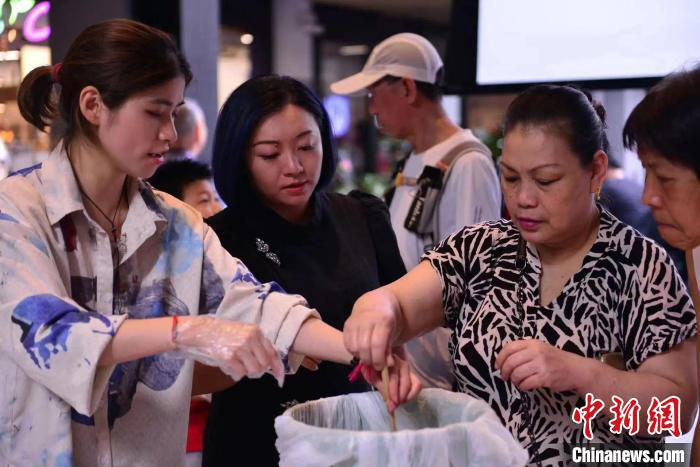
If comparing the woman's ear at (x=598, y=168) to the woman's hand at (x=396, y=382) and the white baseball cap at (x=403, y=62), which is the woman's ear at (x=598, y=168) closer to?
the woman's hand at (x=396, y=382)

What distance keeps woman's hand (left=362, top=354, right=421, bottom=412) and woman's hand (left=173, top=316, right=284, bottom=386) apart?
0.70ft

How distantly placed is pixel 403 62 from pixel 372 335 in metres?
1.80

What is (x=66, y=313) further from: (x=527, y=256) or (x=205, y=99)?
(x=205, y=99)

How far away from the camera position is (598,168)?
1643 millimetres

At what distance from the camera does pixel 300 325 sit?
158cm

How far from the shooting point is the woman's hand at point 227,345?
1.32 metres

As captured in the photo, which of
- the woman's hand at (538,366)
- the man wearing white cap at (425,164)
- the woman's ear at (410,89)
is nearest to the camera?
the woman's hand at (538,366)

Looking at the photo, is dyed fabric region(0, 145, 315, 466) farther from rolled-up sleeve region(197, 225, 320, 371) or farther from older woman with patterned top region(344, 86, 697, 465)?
older woman with patterned top region(344, 86, 697, 465)

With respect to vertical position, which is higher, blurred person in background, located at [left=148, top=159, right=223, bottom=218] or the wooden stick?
blurred person in background, located at [left=148, top=159, right=223, bottom=218]

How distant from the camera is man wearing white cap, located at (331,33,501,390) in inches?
108

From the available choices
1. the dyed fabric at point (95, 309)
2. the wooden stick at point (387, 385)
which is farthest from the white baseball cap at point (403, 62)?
the wooden stick at point (387, 385)

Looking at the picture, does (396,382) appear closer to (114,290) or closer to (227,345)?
(227,345)

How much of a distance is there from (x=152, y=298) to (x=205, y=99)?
11.8 feet

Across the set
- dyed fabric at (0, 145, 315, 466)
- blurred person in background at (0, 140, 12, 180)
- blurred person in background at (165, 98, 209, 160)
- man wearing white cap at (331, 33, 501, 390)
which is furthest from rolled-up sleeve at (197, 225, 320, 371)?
blurred person in background at (0, 140, 12, 180)
